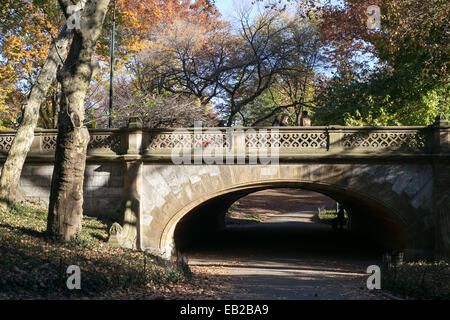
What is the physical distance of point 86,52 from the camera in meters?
10.1

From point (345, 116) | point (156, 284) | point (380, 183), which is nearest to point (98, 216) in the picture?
point (156, 284)

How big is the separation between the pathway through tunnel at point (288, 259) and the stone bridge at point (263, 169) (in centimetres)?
226

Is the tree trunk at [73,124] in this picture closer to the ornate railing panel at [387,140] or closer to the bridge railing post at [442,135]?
the ornate railing panel at [387,140]

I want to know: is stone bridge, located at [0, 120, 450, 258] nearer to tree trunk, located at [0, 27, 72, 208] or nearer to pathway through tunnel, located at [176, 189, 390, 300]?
tree trunk, located at [0, 27, 72, 208]

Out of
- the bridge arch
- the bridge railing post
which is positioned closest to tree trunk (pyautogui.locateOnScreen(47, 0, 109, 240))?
the bridge arch

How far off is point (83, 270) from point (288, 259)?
9.21m

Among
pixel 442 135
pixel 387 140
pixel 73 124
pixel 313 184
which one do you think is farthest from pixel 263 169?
pixel 73 124

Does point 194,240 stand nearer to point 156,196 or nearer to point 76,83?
point 156,196

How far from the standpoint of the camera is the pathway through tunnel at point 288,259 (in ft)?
34.9

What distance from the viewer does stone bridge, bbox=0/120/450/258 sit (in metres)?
14.4

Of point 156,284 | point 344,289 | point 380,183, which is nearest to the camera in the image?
point 156,284

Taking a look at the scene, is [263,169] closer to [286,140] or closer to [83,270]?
[286,140]

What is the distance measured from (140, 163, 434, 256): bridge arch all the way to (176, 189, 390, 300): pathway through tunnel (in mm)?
1879
